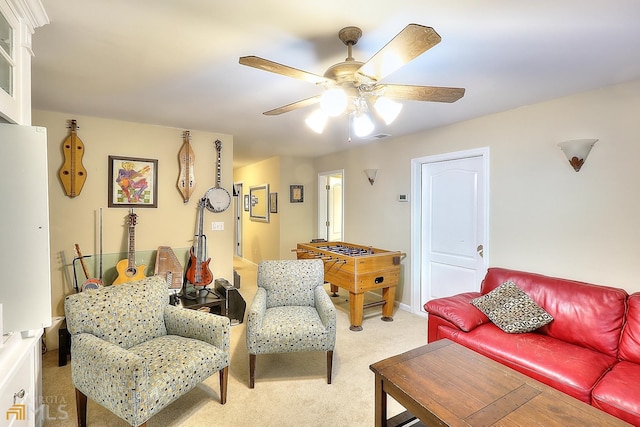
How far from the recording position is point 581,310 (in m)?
2.18

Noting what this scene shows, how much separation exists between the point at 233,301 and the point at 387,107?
283 centimetres

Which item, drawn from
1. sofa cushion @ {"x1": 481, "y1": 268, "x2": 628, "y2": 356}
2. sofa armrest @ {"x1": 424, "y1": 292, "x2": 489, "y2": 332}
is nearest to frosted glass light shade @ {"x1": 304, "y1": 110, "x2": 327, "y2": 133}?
sofa armrest @ {"x1": 424, "y1": 292, "x2": 489, "y2": 332}

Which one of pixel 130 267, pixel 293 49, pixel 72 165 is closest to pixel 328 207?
pixel 130 267

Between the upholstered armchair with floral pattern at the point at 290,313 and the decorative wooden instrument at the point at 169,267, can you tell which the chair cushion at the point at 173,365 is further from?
the decorative wooden instrument at the point at 169,267

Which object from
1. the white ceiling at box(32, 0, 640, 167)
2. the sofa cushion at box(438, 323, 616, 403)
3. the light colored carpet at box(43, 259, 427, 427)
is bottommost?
the light colored carpet at box(43, 259, 427, 427)

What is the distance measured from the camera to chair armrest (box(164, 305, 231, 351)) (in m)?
2.02

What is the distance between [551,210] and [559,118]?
2.59ft

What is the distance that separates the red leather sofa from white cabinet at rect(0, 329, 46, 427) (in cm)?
260

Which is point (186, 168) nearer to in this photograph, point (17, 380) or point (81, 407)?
point (81, 407)

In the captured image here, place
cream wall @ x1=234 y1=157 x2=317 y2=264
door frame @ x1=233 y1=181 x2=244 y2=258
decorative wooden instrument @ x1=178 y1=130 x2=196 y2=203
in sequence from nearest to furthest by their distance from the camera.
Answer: decorative wooden instrument @ x1=178 y1=130 x2=196 y2=203
cream wall @ x1=234 y1=157 x2=317 y2=264
door frame @ x1=233 y1=181 x2=244 y2=258

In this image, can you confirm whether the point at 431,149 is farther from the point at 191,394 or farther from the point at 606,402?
the point at 191,394

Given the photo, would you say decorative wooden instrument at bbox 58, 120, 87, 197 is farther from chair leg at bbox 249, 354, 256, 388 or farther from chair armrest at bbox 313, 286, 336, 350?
chair armrest at bbox 313, 286, 336, 350

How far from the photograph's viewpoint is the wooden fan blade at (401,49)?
103cm

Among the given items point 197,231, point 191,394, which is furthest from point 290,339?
point 197,231
